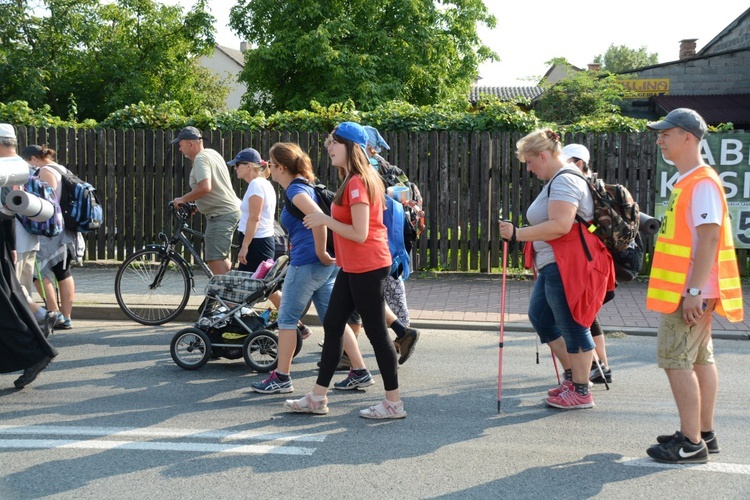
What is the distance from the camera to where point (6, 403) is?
5.66 metres

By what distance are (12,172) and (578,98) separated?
21574mm

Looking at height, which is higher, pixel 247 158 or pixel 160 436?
pixel 247 158

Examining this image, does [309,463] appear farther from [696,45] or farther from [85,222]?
[696,45]

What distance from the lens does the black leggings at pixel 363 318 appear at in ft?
16.9

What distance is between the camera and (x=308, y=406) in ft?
17.7

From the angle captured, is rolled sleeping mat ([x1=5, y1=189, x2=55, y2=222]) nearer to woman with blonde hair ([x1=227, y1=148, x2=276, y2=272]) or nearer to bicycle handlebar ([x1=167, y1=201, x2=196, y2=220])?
woman with blonde hair ([x1=227, y1=148, x2=276, y2=272])

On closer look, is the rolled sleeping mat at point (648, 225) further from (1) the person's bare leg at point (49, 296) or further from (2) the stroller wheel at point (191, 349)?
(1) the person's bare leg at point (49, 296)

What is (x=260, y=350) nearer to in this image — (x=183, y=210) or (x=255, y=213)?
(x=255, y=213)

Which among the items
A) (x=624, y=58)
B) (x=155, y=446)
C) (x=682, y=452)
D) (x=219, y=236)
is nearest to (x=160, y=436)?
(x=155, y=446)

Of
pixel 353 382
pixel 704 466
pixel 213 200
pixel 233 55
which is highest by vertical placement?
pixel 233 55

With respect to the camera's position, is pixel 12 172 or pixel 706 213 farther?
pixel 12 172

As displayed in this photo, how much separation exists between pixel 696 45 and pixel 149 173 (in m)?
36.2

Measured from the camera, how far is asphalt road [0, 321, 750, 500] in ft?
13.7

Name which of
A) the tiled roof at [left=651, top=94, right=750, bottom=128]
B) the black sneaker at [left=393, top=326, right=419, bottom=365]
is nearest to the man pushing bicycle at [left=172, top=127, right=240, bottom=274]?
the black sneaker at [left=393, top=326, right=419, bottom=365]
